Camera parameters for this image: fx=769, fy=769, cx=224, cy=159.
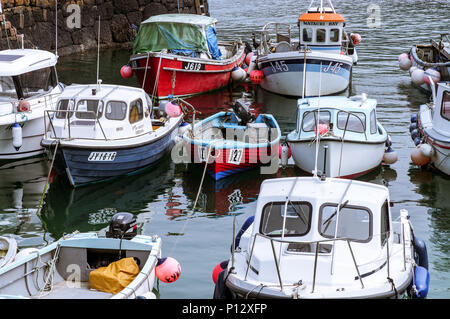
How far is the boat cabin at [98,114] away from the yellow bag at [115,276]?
5.99m

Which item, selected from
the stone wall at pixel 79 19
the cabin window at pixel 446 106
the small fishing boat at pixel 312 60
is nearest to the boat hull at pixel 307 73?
the small fishing boat at pixel 312 60

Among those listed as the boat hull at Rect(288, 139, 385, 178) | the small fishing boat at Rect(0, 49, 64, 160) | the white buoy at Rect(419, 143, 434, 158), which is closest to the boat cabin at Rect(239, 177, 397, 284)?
the boat hull at Rect(288, 139, 385, 178)

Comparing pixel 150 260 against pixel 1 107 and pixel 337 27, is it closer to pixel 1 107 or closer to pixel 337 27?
pixel 1 107

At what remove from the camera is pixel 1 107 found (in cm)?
1819

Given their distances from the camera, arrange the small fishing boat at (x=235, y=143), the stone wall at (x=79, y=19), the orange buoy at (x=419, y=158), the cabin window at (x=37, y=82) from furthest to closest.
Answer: the stone wall at (x=79, y=19)
the cabin window at (x=37, y=82)
the orange buoy at (x=419, y=158)
the small fishing boat at (x=235, y=143)

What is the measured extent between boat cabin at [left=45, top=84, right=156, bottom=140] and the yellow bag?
236 inches

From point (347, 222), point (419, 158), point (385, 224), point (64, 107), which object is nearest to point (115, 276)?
point (347, 222)

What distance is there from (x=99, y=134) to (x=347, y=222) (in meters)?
7.83

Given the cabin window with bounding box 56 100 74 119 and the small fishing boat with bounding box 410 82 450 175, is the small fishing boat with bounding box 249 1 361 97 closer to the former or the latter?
the small fishing boat with bounding box 410 82 450 175

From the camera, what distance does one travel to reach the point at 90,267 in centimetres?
1161

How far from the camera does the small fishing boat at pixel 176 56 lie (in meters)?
24.5

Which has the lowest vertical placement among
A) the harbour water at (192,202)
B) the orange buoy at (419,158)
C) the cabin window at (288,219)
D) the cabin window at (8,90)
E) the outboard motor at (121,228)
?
the harbour water at (192,202)

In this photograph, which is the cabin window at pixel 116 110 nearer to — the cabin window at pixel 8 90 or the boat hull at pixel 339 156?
the cabin window at pixel 8 90

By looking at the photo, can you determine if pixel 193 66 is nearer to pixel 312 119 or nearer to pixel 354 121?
pixel 312 119
